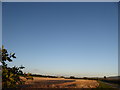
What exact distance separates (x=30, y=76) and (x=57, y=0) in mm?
1472

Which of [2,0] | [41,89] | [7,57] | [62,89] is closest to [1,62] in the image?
[7,57]

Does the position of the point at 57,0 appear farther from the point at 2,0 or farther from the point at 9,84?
the point at 9,84

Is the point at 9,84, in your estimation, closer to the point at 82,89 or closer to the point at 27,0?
the point at 27,0

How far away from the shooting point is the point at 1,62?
3.24 m

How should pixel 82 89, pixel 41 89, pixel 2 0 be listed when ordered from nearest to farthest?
pixel 2 0 < pixel 41 89 < pixel 82 89

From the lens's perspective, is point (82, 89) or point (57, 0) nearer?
point (57, 0)

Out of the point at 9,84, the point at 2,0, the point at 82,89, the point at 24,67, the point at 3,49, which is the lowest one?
the point at 82,89

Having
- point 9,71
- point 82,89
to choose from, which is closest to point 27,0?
point 9,71

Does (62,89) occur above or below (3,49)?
below

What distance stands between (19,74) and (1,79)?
253mm

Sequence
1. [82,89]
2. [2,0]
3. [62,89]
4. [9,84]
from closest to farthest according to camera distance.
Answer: [9,84], [2,0], [62,89], [82,89]

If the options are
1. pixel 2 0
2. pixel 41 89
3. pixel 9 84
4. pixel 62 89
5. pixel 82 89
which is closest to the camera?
pixel 9 84

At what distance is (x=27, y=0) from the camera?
3.99m

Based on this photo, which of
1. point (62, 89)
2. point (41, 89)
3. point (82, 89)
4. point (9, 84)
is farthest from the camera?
point (82, 89)
